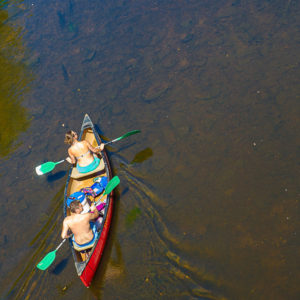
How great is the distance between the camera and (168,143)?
11.1 metres

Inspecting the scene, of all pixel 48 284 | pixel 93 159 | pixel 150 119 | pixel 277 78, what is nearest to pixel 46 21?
pixel 150 119

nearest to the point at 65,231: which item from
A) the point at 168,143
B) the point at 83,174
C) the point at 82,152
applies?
the point at 83,174

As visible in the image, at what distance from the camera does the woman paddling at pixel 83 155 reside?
9.74 metres

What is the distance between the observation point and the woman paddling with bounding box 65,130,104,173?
9742mm

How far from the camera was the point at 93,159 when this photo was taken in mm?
10234

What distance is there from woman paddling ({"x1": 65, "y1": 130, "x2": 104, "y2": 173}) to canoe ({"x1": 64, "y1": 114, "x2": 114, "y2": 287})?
167 mm

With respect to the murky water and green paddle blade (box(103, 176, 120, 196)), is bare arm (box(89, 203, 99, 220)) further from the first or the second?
the murky water

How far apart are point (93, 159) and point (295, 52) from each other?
8.75 meters

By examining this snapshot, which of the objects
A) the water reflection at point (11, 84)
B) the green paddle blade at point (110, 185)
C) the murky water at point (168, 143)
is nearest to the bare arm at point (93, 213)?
the green paddle blade at point (110, 185)

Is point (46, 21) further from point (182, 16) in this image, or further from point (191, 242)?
point (191, 242)

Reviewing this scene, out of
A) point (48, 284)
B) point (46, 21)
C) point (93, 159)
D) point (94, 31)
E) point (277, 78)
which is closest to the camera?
point (48, 284)

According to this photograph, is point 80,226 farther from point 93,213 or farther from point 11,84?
point 11,84

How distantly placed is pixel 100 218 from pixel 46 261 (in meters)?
1.76

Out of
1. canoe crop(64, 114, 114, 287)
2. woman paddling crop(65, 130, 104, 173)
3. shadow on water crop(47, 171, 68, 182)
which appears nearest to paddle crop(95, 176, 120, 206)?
canoe crop(64, 114, 114, 287)
